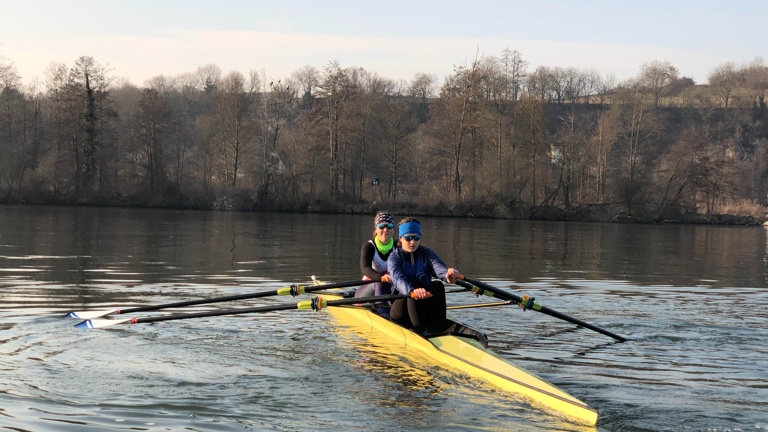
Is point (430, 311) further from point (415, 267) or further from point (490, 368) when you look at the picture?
point (490, 368)

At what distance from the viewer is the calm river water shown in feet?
23.3

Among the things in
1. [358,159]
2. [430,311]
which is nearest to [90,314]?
[430,311]

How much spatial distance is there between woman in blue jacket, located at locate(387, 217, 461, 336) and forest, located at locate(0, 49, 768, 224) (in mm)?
42620

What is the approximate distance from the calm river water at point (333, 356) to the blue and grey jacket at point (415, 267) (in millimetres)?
895

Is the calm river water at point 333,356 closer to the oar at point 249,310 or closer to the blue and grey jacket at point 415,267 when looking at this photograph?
the oar at point 249,310

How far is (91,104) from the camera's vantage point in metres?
56.5

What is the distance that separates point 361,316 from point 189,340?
7.64ft

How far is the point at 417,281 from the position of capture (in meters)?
9.89

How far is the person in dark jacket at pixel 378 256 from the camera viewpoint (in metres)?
11.2

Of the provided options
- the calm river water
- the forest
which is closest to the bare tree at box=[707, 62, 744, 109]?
the forest

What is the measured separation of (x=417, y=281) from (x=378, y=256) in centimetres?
170

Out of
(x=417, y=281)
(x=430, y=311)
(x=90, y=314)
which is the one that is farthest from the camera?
(x=90, y=314)

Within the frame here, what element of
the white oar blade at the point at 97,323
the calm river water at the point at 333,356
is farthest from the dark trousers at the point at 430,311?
the white oar blade at the point at 97,323

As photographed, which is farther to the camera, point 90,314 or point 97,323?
point 90,314
